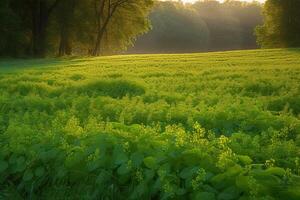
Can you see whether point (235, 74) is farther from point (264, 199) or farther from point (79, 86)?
point (264, 199)

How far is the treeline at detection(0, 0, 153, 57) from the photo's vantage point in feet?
150

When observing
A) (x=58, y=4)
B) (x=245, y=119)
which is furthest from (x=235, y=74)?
(x=58, y=4)

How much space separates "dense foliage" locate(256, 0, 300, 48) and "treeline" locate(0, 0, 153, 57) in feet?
46.2

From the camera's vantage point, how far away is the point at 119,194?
5.63 meters

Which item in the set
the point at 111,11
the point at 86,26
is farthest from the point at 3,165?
the point at 111,11

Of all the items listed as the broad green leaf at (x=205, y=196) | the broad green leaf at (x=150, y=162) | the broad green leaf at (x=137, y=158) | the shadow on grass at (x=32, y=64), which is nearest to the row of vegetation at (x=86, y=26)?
the shadow on grass at (x=32, y=64)

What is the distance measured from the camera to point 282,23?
55906 mm

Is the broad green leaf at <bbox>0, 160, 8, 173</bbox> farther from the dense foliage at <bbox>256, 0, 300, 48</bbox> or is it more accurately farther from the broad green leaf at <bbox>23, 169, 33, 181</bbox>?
the dense foliage at <bbox>256, 0, 300, 48</bbox>

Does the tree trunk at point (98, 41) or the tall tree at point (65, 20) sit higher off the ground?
the tall tree at point (65, 20)

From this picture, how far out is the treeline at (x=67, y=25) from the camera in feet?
150

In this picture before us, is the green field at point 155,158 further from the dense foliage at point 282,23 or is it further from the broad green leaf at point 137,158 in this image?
the dense foliage at point 282,23

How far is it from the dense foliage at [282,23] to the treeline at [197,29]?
4504 cm

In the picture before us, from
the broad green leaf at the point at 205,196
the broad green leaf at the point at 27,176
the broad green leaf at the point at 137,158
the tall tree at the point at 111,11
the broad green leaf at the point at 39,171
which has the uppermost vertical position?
the tall tree at the point at 111,11

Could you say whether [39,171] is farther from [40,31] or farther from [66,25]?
[40,31]
